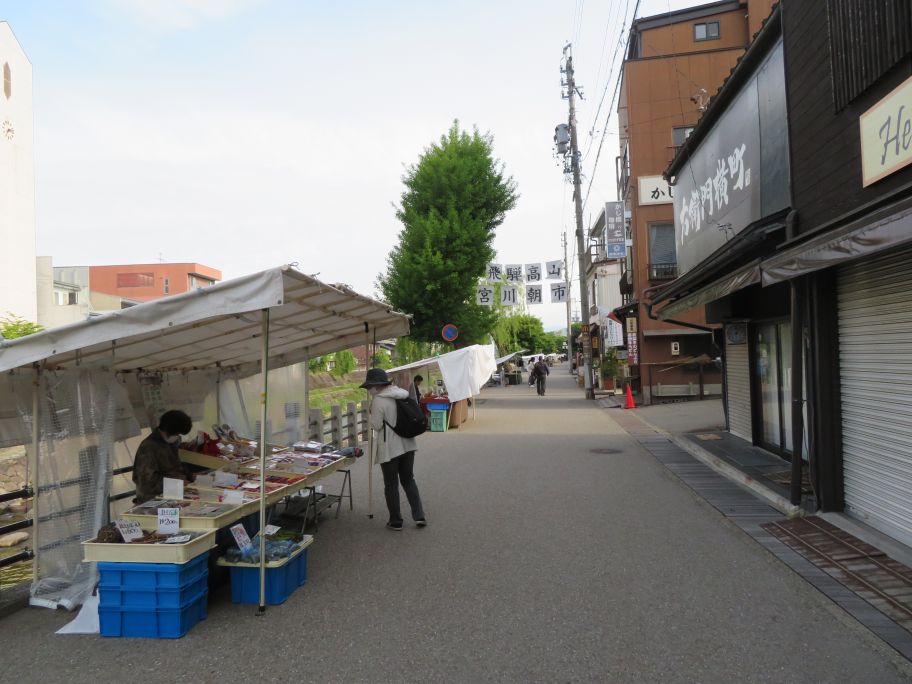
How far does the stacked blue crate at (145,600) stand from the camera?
4.50 meters

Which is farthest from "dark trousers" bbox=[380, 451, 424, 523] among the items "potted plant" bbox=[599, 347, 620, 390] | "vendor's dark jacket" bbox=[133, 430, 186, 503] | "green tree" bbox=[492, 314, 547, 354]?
"green tree" bbox=[492, 314, 547, 354]

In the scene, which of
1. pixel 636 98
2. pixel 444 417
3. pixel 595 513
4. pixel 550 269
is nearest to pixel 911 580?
pixel 595 513

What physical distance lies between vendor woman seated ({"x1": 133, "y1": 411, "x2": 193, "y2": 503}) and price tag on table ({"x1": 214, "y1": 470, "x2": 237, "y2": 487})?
33 centimetres

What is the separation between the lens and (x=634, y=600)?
5.00 metres

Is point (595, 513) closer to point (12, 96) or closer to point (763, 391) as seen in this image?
point (763, 391)

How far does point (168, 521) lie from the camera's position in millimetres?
4855

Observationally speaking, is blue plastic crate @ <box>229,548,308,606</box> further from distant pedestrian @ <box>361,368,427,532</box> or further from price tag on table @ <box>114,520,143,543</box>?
distant pedestrian @ <box>361,368,427,532</box>

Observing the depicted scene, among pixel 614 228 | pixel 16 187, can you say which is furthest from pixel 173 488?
pixel 16 187

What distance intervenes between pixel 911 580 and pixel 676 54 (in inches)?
892

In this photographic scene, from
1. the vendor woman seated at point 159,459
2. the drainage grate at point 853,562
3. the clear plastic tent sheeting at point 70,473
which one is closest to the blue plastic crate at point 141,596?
the clear plastic tent sheeting at point 70,473

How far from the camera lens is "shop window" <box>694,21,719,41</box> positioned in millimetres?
26048

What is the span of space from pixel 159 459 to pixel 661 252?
21.2 m

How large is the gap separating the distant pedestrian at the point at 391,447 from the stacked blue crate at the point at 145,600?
9.30 feet

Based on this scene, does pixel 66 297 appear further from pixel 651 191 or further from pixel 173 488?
pixel 173 488
